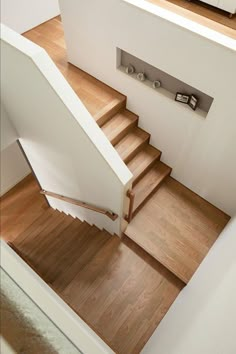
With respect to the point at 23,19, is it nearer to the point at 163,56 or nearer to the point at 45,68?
the point at 163,56

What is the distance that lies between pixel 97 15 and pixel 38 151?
1.91 metres

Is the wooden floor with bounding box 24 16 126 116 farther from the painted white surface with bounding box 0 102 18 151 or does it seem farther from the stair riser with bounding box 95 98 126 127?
the painted white surface with bounding box 0 102 18 151

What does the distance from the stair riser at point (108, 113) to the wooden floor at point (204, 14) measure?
4.31ft

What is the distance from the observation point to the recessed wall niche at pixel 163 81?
323 cm

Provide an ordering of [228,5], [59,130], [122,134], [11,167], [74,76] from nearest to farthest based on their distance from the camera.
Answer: [59,130]
[228,5]
[122,134]
[74,76]
[11,167]

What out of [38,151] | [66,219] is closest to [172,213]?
[66,219]

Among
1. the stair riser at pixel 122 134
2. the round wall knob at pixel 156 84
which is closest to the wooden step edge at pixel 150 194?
the stair riser at pixel 122 134

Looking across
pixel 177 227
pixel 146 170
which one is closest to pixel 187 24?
pixel 146 170

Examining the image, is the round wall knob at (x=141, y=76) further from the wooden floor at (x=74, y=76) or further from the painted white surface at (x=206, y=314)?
the painted white surface at (x=206, y=314)

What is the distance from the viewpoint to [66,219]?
4.68m

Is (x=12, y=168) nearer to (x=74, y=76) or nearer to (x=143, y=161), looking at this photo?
(x=74, y=76)

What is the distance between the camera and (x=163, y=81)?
11.3ft

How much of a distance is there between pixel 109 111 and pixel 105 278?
91.0 inches

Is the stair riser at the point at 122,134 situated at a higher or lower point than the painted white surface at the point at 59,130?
higher
